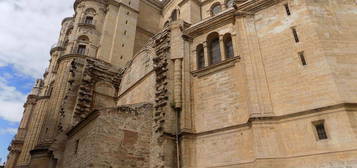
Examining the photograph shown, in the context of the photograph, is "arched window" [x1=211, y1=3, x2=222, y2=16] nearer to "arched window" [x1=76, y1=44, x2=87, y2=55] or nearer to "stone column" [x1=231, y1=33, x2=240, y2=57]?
"stone column" [x1=231, y1=33, x2=240, y2=57]

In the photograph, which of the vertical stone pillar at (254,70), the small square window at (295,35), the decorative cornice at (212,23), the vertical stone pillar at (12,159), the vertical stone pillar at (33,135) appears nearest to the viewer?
the vertical stone pillar at (254,70)

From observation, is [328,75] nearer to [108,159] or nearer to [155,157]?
[155,157]

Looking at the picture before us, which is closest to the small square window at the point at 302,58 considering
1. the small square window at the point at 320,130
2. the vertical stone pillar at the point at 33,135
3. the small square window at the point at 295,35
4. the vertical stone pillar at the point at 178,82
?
the small square window at the point at 295,35

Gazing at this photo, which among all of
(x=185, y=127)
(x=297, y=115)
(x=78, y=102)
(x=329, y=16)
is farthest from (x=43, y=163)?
(x=329, y=16)

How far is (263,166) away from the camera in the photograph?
9.55 meters

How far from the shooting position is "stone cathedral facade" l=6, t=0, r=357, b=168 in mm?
9758

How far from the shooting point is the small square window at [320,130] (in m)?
9.49

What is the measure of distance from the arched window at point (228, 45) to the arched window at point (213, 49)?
1.50 ft

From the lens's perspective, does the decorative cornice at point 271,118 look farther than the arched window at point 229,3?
No

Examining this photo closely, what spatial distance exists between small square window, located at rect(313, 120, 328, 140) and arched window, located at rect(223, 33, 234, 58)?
18.1 ft

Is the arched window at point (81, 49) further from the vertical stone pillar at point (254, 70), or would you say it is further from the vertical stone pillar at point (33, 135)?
the vertical stone pillar at point (254, 70)

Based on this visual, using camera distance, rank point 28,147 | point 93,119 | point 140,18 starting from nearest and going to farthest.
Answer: point 93,119, point 28,147, point 140,18

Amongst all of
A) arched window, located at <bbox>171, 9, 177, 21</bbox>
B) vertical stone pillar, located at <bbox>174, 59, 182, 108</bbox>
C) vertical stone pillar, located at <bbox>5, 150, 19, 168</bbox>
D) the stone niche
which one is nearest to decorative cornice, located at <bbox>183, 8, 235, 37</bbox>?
vertical stone pillar, located at <bbox>174, 59, 182, 108</bbox>

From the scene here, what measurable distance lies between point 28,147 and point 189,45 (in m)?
19.3
